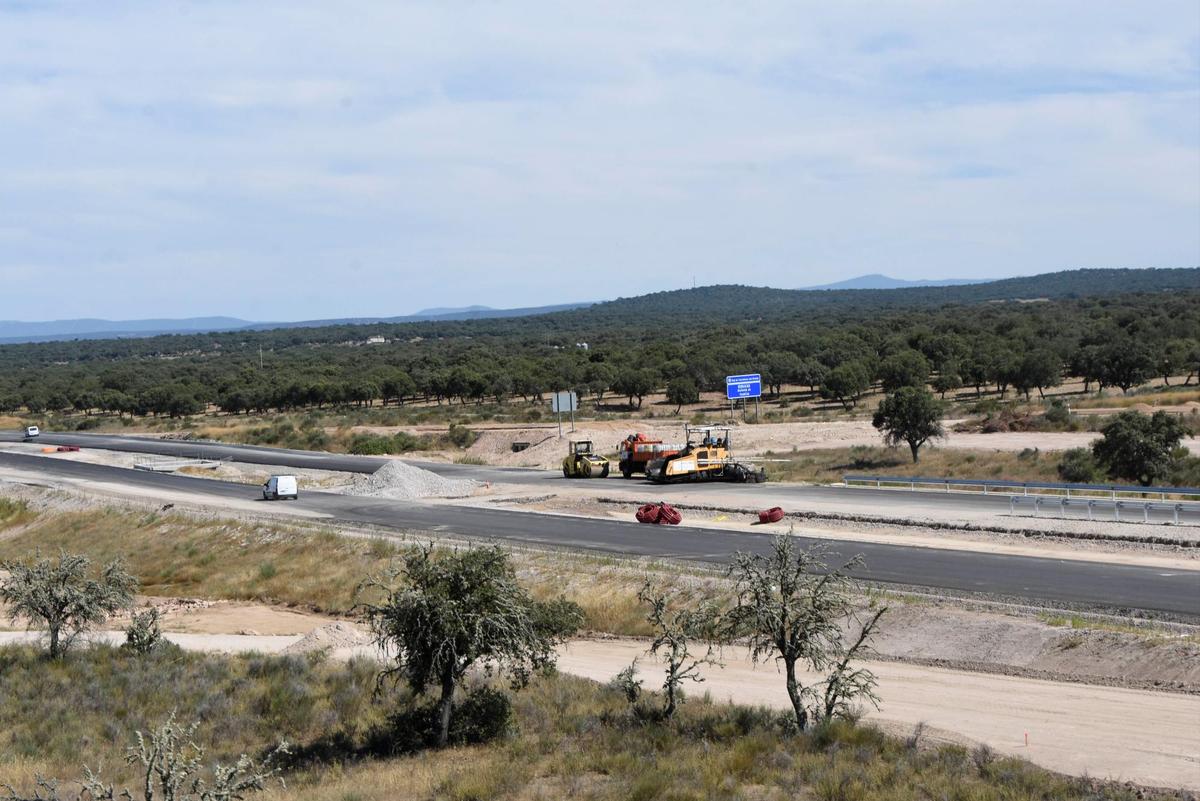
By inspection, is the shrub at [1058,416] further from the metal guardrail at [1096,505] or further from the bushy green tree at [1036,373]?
the metal guardrail at [1096,505]

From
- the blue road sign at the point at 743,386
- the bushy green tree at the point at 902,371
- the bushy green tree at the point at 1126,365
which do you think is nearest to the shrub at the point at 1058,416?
the blue road sign at the point at 743,386

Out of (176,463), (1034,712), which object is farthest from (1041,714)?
(176,463)

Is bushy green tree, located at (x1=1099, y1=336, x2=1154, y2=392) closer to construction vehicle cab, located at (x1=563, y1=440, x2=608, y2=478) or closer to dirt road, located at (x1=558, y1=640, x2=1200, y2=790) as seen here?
construction vehicle cab, located at (x1=563, y1=440, x2=608, y2=478)

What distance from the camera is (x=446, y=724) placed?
1980cm

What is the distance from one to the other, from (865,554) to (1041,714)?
48.8 feet

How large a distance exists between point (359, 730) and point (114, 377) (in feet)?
522

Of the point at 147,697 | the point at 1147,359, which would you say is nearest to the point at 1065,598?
the point at 147,697

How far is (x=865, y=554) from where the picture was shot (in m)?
34.8

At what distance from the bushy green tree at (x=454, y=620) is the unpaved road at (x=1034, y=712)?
513 cm

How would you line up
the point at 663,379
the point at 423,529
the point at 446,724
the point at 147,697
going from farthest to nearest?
the point at 663,379
the point at 423,529
the point at 147,697
the point at 446,724

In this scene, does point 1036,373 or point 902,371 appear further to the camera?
point 902,371

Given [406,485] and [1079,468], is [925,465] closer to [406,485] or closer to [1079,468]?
[1079,468]

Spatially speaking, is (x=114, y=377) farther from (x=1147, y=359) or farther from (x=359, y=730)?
(x=359, y=730)

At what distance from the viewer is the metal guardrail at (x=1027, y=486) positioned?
137ft
